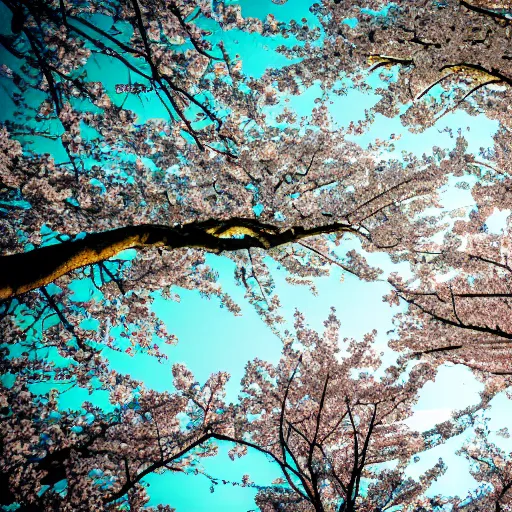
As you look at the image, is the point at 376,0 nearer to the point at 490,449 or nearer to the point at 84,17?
the point at 84,17

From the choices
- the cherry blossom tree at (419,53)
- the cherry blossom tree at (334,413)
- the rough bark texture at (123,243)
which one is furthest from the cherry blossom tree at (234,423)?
the cherry blossom tree at (419,53)

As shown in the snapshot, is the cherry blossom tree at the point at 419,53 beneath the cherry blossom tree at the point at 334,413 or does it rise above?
above

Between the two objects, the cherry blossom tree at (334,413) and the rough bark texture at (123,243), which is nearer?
the rough bark texture at (123,243)

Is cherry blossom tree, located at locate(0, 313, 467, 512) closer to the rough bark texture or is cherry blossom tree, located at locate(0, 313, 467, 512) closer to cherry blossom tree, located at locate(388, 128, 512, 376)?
cherry blossom tree, located at locate(388, 128, 512, 376)

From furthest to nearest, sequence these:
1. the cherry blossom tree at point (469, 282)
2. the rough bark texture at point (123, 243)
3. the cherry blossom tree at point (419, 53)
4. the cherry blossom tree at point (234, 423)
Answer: the cherry blossom tree at point (234, 423), the cherry blossom tree at point (469, 282), the cherry blossom tree at point (419, 53), the rough bark texture at point (123, 243)

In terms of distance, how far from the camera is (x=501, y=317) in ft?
16.2

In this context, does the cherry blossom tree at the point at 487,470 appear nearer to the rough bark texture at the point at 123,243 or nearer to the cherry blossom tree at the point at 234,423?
the cherry blossom tree at the point at 234,423

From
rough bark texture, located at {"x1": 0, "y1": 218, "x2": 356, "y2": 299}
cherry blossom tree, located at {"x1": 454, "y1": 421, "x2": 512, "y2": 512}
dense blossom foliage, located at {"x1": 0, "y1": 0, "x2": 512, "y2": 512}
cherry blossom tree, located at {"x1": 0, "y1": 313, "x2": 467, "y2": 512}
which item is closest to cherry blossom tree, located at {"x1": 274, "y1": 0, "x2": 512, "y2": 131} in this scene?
dense blossom foliage, located at {"x1": 0, "y1": 0, "x2": 512, "y2": 512}

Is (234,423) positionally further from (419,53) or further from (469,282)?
(419,53)

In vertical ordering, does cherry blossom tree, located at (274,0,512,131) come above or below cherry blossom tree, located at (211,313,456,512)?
above

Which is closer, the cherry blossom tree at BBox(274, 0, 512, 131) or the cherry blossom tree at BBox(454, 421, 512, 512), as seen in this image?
the cherry blossom tree at BBox(274, 0, 512, 131)

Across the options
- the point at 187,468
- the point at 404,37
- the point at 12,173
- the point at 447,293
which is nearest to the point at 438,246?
the point at 447,293

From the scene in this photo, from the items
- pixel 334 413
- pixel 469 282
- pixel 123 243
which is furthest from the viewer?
pixel 334 413

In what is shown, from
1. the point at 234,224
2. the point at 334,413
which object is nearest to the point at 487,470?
the point at 334,413
